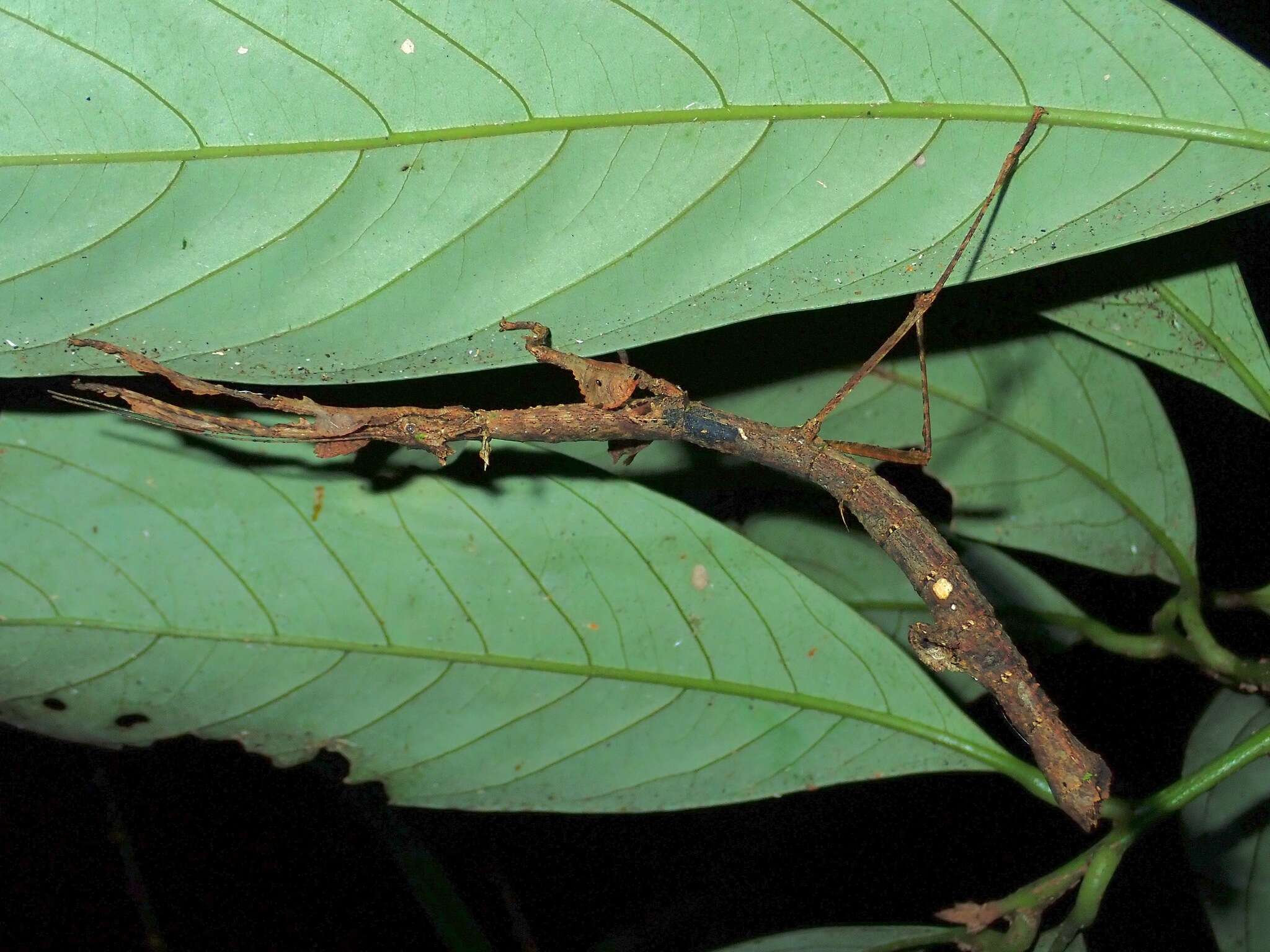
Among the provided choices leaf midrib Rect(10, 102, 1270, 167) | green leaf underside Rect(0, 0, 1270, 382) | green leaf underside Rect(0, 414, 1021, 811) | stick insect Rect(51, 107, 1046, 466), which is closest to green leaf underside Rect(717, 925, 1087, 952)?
green leaf underside Rect(0, 414, 1021, 811)

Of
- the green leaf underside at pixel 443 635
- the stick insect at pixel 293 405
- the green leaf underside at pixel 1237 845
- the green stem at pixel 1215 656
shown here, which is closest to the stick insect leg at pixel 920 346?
the stick insect at pixel 293 405

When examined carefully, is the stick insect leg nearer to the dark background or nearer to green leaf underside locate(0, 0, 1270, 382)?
green leaf underside locate(0, 0, 1270, 382)

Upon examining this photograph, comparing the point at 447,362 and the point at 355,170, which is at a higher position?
the point at 355,170

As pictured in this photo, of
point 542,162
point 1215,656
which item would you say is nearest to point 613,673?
point 542,162

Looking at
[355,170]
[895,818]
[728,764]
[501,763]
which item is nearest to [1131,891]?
[895,818]

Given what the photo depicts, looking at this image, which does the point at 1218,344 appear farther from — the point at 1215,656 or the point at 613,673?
the point at 613,673

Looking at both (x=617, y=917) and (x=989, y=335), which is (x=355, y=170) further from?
(x=617, y=917)
